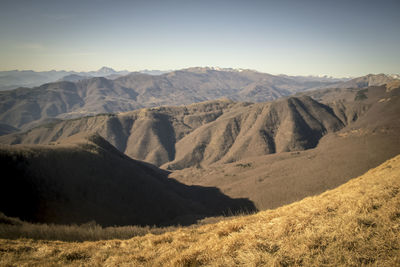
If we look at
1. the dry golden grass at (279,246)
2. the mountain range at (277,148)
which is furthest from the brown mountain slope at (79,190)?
the dry golden grass at (279,246)

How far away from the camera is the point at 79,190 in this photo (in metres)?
40.3

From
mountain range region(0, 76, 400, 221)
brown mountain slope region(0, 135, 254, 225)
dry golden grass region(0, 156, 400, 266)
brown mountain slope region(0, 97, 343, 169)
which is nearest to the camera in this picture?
dry golden grass region(0, 156, 400, 266)

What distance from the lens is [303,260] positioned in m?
5.97

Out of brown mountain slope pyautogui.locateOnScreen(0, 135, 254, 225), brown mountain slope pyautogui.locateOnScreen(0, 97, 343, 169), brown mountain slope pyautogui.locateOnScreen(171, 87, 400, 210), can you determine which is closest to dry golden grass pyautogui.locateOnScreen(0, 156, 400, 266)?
brown mountain slope pyautogui.locateOnScreen(0, 135, 254, 225)

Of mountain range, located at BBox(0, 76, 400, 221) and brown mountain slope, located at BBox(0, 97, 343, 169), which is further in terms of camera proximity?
brown mountain slope, located at BBox(0, 97, 343, 169)

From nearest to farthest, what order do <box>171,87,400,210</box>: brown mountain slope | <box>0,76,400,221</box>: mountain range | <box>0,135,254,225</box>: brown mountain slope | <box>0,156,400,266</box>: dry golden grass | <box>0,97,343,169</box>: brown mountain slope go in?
<box>0,156,400,266</box>: dry golden grass → <box>0,135,254,225</box>: brown mountain slope → <box>171,87,400,210</box>: brown mountain slope → <box>0,76,400,221</box>: mountain range → <box>0,97,343,169</box>: brown mountain slope

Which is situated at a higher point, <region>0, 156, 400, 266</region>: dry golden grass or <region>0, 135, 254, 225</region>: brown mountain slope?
<region>0, 156, 400, 266</region>: dry golden grass

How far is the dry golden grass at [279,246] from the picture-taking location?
6.04 m

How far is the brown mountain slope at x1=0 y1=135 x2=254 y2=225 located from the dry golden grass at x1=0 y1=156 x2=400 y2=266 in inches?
953

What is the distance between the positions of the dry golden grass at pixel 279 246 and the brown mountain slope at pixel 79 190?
79.4ft

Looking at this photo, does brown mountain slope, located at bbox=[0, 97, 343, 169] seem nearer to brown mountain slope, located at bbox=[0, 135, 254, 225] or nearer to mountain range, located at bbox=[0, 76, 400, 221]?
mountain range, located at bbox=[0, 76, 400, 221]

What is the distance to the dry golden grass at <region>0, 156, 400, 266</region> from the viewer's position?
6039 millimetres

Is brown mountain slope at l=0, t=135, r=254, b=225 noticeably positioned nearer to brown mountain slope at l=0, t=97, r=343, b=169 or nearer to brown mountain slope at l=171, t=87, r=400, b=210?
brown mountain slope at l=171, t=87, r=400, b=210

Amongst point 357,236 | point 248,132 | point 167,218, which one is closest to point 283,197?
point 167,218
